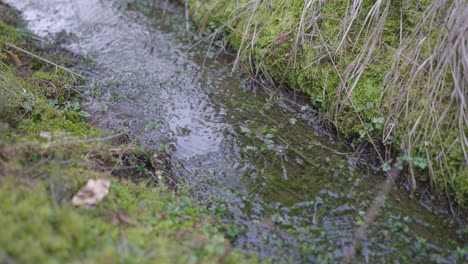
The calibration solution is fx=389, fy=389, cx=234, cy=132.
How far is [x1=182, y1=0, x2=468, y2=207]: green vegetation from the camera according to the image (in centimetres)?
357

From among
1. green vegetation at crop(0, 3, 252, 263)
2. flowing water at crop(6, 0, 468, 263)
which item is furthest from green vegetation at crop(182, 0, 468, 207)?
green vegetation at crop(0, 3, 252, 263)

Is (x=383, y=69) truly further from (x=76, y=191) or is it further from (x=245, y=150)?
(x=76, y=191)

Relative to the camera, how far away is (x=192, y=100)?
17.0 ft

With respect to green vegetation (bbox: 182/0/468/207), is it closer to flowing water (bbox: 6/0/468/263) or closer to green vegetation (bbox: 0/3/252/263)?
flowing water (bbox: 6/0/468/263)

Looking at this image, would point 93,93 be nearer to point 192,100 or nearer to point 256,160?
point 192,100

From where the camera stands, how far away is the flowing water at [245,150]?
3.35 metres

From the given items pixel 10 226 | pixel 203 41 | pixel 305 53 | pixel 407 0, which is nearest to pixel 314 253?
pixel 10 226

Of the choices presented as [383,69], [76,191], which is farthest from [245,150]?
[76,191]

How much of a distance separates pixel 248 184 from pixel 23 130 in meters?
2.24

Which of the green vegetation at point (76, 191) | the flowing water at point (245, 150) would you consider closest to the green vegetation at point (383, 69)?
the flowing water at point (245, 150)

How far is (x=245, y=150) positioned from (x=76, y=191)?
188cm

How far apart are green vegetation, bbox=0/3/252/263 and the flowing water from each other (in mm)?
357

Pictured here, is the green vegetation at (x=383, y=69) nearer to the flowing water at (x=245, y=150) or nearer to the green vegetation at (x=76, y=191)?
the flowing water at (x=245, y=150)

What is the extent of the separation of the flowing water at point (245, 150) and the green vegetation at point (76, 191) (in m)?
0.36
